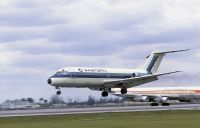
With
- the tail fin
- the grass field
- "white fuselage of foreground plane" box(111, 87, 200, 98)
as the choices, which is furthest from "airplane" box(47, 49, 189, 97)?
the grass field

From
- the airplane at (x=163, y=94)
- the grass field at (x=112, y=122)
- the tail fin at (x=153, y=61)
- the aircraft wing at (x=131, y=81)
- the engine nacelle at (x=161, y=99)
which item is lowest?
the grass field at (x=112, y=122)

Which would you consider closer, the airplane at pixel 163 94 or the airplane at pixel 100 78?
the airplane at pixel 100 78

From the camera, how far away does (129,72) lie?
90.9 meters

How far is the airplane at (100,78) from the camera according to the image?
83938mm

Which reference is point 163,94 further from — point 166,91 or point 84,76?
point 84,76

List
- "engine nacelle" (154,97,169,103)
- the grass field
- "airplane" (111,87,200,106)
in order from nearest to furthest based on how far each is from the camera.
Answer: the grass field → "engine nacelle" (154,97,169,103) → "airplane" (111,87,200,106)

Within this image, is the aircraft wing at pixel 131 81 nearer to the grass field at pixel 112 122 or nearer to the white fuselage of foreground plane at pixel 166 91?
the white fuselage of foreground plane at pixel 166 91

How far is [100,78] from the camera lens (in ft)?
284

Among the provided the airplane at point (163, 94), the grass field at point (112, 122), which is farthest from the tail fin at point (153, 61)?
the grass field at point (112, 122)

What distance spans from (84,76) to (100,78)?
2.79 meters

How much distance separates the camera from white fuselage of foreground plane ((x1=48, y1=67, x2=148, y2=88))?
83.8 m

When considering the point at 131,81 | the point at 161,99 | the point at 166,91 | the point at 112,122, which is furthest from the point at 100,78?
the point at 112,122

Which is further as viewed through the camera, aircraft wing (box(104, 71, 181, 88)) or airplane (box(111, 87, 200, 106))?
airplane (box(111, 87, 200, 106))

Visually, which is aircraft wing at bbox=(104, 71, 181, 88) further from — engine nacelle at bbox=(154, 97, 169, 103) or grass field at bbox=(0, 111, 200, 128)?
grass field at bbox=(0, 111, 200, 128)
